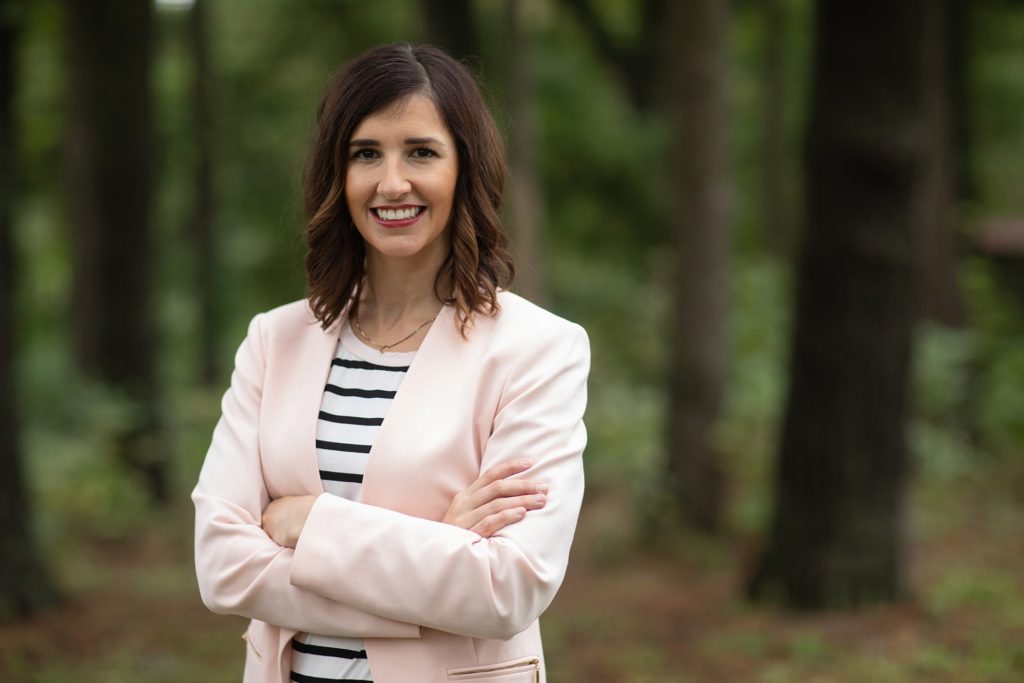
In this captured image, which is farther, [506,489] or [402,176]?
[402,176]

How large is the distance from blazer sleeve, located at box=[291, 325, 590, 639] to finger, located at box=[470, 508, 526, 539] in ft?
0.05

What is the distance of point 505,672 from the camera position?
2459 millimetres

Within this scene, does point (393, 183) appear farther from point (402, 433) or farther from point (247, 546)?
point (247, 546)

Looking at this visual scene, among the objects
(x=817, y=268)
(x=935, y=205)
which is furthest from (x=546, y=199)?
(x=817, y=268)

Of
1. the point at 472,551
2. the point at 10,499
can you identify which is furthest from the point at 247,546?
the point at 10,499

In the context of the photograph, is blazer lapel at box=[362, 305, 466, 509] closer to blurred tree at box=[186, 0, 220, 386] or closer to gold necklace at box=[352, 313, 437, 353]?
A: gold necklace at box=[352, 313, 437, 353]

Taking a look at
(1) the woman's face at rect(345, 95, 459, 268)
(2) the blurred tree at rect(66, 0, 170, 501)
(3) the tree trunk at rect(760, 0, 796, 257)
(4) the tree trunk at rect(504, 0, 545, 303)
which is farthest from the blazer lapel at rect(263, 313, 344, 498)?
(3) the tree trunk at rect(760, 0, 796, 257)

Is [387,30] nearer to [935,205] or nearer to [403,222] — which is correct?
[935,205]

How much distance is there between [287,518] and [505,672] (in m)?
0.59

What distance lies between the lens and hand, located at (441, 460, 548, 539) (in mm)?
2332

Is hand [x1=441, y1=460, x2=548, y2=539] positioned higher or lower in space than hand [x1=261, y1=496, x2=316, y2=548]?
higher

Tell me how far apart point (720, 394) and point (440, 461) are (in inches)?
297

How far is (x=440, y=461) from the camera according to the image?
7.96 ft

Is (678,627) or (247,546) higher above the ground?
(247,546)
